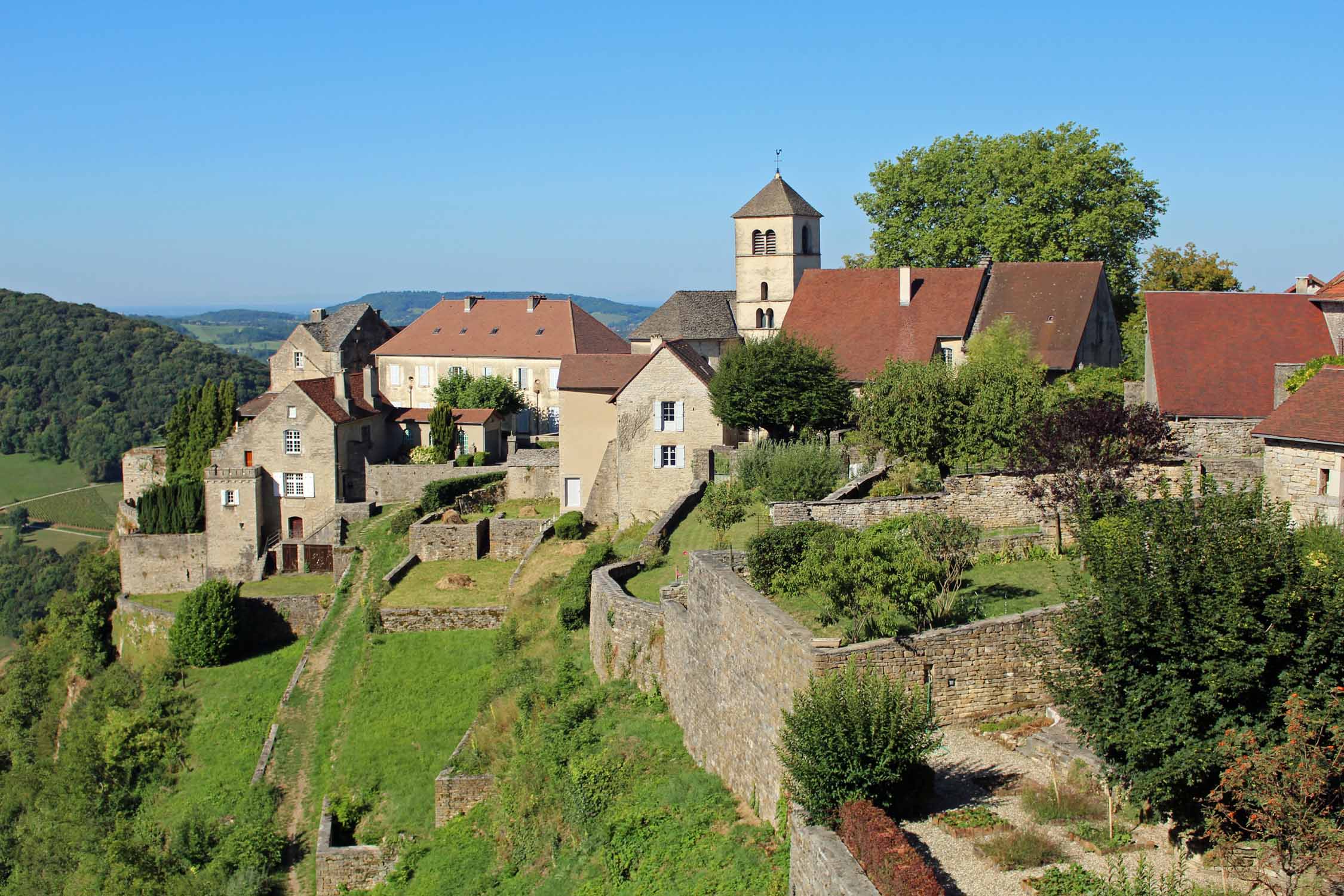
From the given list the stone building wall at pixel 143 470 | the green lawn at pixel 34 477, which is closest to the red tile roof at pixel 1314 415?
the stone building wall at pixel 143 470

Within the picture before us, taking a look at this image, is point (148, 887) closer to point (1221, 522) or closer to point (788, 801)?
point (788, 801)

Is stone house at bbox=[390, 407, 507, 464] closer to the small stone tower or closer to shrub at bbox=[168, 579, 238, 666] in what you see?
the small stone tower

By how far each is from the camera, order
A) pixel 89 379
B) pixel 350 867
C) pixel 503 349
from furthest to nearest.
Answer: pixel 89 379 → pixel 503 349 → pixel 350 867

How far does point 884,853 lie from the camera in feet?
31.8

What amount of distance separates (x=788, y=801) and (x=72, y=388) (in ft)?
384

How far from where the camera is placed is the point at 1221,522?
11383 millimetres

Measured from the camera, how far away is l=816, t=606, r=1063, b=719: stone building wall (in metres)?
12.8

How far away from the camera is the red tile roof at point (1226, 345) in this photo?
99.5ft

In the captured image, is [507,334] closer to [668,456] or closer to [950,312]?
[950,312]

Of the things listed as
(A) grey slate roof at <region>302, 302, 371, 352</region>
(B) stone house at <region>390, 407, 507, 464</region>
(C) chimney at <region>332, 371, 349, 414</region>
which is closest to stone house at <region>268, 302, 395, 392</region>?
(A) grey slate roof at <region>302, 302, 371, 352</region>

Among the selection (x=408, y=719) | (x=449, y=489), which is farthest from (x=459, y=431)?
(x=408, y=719)

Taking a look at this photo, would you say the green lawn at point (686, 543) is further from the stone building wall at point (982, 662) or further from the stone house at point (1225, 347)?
the stone house at point (1225, 347)

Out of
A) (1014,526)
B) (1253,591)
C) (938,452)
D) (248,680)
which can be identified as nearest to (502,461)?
(248,680)

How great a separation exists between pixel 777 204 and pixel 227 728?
3272cm
